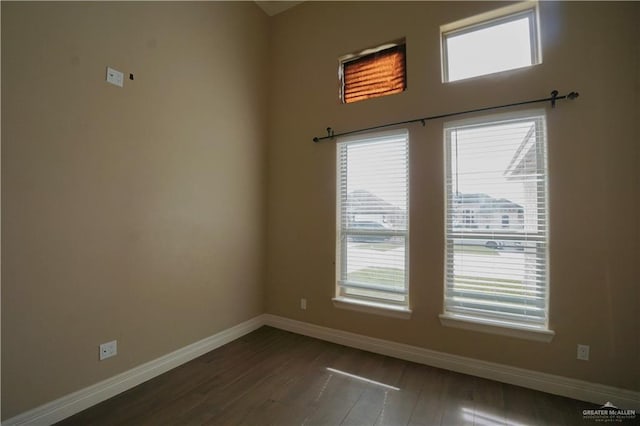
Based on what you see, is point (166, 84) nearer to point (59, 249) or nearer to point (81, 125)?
point (81, 125)

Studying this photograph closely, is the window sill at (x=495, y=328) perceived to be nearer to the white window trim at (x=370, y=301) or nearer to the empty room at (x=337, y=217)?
the empty room at (x=337, y=217)

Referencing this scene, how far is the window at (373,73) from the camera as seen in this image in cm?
298

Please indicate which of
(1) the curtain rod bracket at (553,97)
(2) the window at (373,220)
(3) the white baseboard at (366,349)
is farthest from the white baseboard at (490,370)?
(1) the curtain rod bracket at (553,97)

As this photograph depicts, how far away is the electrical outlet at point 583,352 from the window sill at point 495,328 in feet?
0.60

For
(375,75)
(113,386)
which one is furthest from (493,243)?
(113,386)

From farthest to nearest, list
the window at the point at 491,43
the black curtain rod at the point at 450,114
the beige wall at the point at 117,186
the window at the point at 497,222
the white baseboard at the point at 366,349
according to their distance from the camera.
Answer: the window at the point at 491,43, the window at the point at 497,222, the black curtain rod at the point at 450,114, the white baseboard at the point at 366,349, the beige wall at the point at 117,186

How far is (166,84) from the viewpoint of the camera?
8.38 feet

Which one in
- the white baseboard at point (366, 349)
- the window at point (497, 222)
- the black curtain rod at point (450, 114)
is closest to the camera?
the white baseboard at point (366, 349)

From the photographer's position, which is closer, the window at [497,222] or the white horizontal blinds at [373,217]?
the window at [497,222]

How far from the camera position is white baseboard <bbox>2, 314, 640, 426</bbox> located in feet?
6.21

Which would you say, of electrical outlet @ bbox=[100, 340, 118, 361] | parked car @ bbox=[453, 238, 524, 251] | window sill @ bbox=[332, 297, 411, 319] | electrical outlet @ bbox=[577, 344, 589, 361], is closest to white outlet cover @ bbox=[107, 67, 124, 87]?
electrical outlet @ bbox=[100, 340, 118, 361]

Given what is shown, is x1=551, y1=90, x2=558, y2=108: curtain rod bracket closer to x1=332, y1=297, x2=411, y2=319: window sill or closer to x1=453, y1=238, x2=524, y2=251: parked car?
x1=453, y1=238, x2=524, y2=251: parked car

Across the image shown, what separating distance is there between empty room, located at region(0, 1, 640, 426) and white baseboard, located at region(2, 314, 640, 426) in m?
0.02

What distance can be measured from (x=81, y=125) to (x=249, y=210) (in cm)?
177
